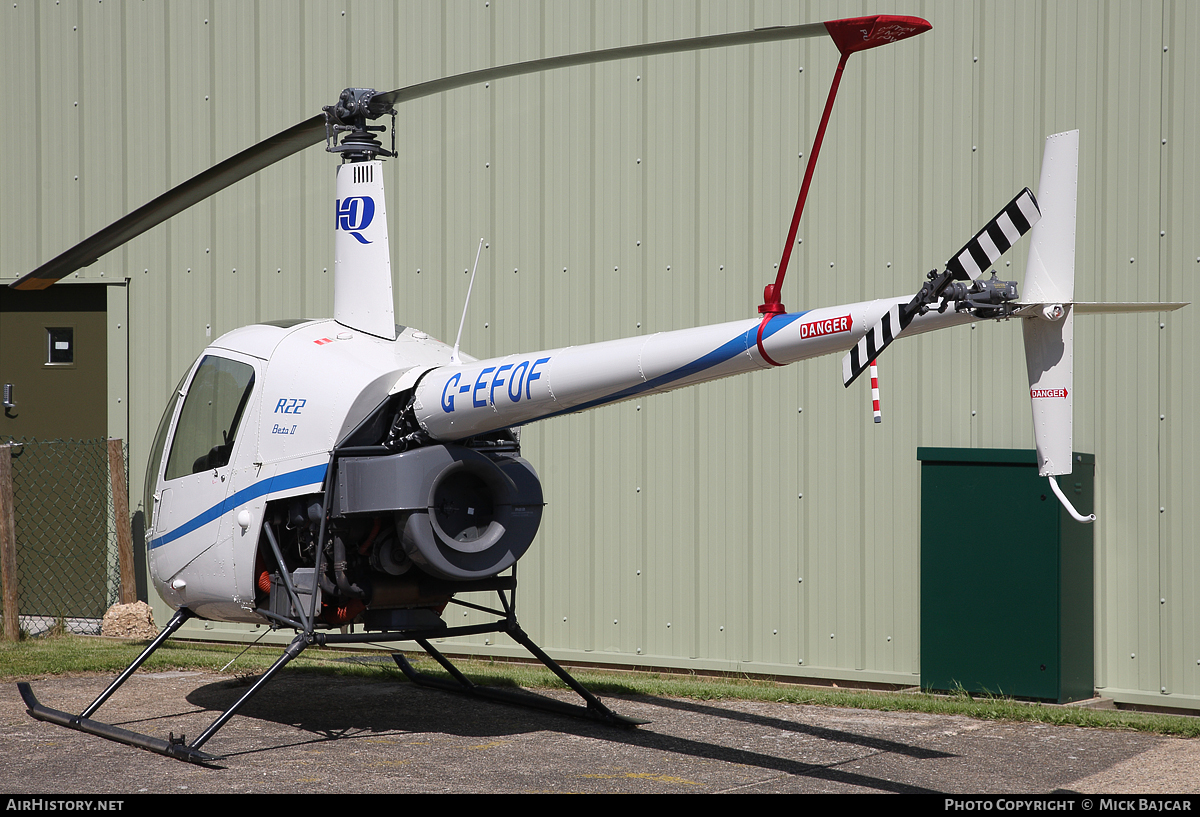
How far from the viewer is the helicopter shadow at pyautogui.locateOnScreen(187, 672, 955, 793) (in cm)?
618

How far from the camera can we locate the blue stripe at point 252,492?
20.9 ft

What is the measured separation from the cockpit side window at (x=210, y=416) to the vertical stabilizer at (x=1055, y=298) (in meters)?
4.10

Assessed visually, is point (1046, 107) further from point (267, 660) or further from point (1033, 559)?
point (267, 660)

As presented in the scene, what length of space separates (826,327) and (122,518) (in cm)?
737

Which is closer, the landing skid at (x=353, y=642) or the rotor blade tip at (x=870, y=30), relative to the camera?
the rotor blade tip at (x=870, y=30)

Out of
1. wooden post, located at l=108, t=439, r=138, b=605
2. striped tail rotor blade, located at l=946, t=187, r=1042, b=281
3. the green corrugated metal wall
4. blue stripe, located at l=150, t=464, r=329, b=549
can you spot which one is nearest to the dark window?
the green corrugated metal wall

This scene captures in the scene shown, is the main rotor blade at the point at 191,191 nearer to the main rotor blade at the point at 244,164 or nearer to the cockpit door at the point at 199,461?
the main rotor blade at the point at 244,164

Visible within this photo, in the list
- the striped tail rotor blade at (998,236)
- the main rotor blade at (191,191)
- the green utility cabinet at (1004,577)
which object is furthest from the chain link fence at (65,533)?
the striped tail rotor blade at (998,236)

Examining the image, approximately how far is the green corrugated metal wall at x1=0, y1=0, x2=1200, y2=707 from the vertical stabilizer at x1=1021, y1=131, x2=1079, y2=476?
2879mm

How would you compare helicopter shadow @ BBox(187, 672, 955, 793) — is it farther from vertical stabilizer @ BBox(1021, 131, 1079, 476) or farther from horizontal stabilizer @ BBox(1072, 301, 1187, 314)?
horizontal stabilizer @ BBox(1072, 301, 1187, 314)

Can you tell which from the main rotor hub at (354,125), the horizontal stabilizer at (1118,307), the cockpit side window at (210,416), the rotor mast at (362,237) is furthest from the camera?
the cockpit side window at (210,416)

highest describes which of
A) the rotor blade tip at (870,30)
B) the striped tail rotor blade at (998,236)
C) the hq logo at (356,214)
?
the rotor blade tip at (870,30)

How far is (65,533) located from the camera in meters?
10.8

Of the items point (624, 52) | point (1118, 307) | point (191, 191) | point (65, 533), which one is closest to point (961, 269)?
point (1118, 307)
